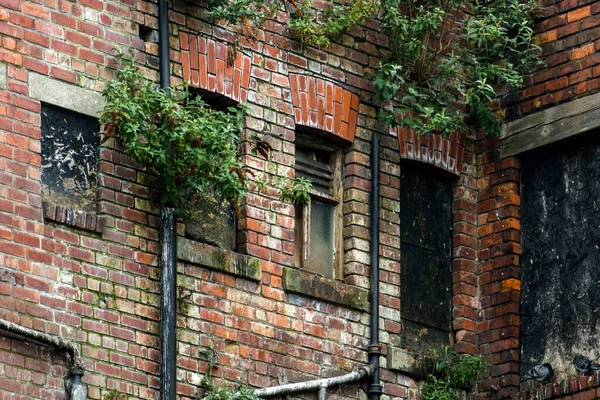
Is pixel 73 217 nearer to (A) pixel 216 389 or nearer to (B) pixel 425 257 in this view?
(A) pixel 216 389

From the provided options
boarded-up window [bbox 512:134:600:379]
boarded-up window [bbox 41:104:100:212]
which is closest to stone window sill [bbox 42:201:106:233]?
boarded-up window [bbox 41:104:100:212]

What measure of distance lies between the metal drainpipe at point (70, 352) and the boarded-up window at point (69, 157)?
1142 millimetres

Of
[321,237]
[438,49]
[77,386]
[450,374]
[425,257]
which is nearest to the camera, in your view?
[77,386]

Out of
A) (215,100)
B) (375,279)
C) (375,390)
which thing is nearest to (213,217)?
(215,100)

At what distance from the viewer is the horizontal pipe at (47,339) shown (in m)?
13.2

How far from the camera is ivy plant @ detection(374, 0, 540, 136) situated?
16.3m

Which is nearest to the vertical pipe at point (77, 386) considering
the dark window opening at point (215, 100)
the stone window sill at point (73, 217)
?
the stone window sill at point (73, 217)

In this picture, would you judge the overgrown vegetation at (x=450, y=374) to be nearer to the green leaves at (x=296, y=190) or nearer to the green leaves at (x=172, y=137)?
the green leaves at (x=296, y=190)

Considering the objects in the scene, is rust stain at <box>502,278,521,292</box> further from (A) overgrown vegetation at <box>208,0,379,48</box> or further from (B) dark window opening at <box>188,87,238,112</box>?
(B) dark window opening at <box>188,87,238,112</box>

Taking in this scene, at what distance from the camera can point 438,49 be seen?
16.9m

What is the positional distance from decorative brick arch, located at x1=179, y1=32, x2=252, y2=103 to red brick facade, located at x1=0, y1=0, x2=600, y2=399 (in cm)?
1

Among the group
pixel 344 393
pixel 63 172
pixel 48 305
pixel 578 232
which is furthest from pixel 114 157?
pixel 578 232

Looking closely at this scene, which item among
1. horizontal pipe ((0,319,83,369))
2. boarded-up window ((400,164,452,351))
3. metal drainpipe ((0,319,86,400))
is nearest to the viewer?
horizontal pipe ((0,319,83,369))

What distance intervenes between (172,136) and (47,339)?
6.23ft
